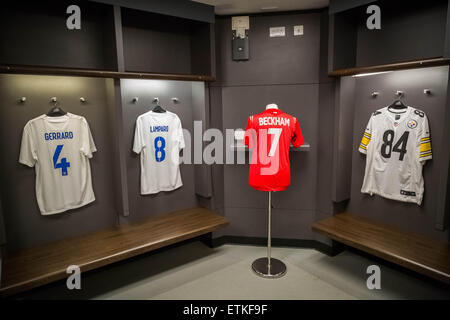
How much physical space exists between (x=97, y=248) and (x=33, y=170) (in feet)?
2.93

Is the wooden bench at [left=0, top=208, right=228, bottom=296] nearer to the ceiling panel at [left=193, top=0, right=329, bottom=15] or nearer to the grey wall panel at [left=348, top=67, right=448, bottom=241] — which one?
the grey wall panel at [left=348, top=67, right=448, bottom=241]

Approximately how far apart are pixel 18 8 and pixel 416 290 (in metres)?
4.23

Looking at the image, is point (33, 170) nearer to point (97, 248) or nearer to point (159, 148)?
point (97, 248)

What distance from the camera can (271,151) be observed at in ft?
9.78

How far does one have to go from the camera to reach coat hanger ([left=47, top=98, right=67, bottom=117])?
277 centimetres

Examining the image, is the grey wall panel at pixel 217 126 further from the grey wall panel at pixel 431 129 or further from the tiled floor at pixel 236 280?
the grey wall panel at pixel 431 129

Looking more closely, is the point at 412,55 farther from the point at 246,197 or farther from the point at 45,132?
the point at 45,132

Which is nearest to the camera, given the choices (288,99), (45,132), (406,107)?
(45,132)

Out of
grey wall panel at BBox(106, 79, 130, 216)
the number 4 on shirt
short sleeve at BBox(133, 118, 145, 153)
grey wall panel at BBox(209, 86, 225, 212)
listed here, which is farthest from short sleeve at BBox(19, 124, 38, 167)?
grey wall panel at BBox(209, 86, 225, 212)

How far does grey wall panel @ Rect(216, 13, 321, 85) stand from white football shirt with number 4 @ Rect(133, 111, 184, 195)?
0.84 metres

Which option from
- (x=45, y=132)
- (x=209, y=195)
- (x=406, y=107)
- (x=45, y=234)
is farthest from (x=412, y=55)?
(x=45, y=234)

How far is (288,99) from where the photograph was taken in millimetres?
3477

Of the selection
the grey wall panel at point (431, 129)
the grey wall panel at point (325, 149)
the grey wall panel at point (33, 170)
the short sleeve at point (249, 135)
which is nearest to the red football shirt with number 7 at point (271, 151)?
the short sleeve at point (249, 135)

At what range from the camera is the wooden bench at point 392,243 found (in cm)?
237
